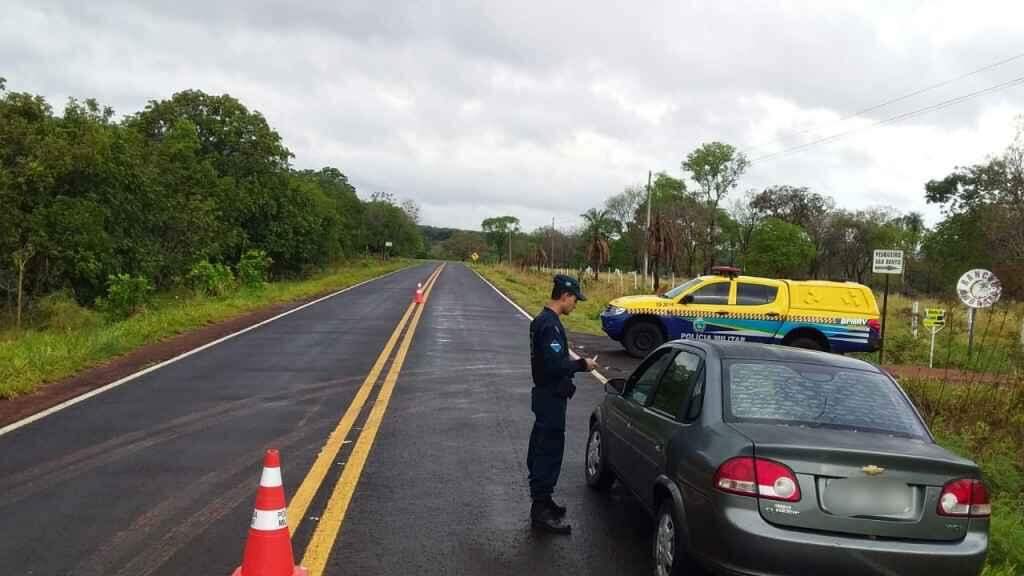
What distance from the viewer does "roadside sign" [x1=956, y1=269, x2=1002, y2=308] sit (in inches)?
592

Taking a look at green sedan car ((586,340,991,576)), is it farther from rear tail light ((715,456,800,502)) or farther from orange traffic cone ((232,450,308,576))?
orange traffic cone ((232,450,308,576))

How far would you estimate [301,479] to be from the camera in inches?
259

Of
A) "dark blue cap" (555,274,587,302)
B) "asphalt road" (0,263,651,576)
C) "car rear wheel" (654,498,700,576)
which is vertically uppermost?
"dark blue cap" (555,274,587,302)

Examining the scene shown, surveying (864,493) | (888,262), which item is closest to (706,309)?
(888,262)

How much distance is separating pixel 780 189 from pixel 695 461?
9175cm

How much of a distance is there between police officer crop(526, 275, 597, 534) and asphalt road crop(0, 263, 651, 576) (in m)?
0.19

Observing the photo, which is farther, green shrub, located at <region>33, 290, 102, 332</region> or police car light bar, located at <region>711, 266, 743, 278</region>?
green shrub, located at <region>33, 290, 102, 332</region>

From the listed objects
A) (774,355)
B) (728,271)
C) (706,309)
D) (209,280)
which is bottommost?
(209,280)

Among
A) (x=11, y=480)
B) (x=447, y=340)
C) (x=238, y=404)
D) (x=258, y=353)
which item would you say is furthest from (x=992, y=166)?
(x=11, y=480)

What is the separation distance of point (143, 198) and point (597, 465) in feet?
101

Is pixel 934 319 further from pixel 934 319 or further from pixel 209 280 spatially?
pixel 209 280

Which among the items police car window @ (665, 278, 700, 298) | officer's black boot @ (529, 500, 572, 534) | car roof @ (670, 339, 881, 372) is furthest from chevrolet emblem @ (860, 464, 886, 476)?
police car window @ (665, 278, 700, 298)

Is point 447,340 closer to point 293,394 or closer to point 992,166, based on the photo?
point 293,394

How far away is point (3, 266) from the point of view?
87.7 feet
